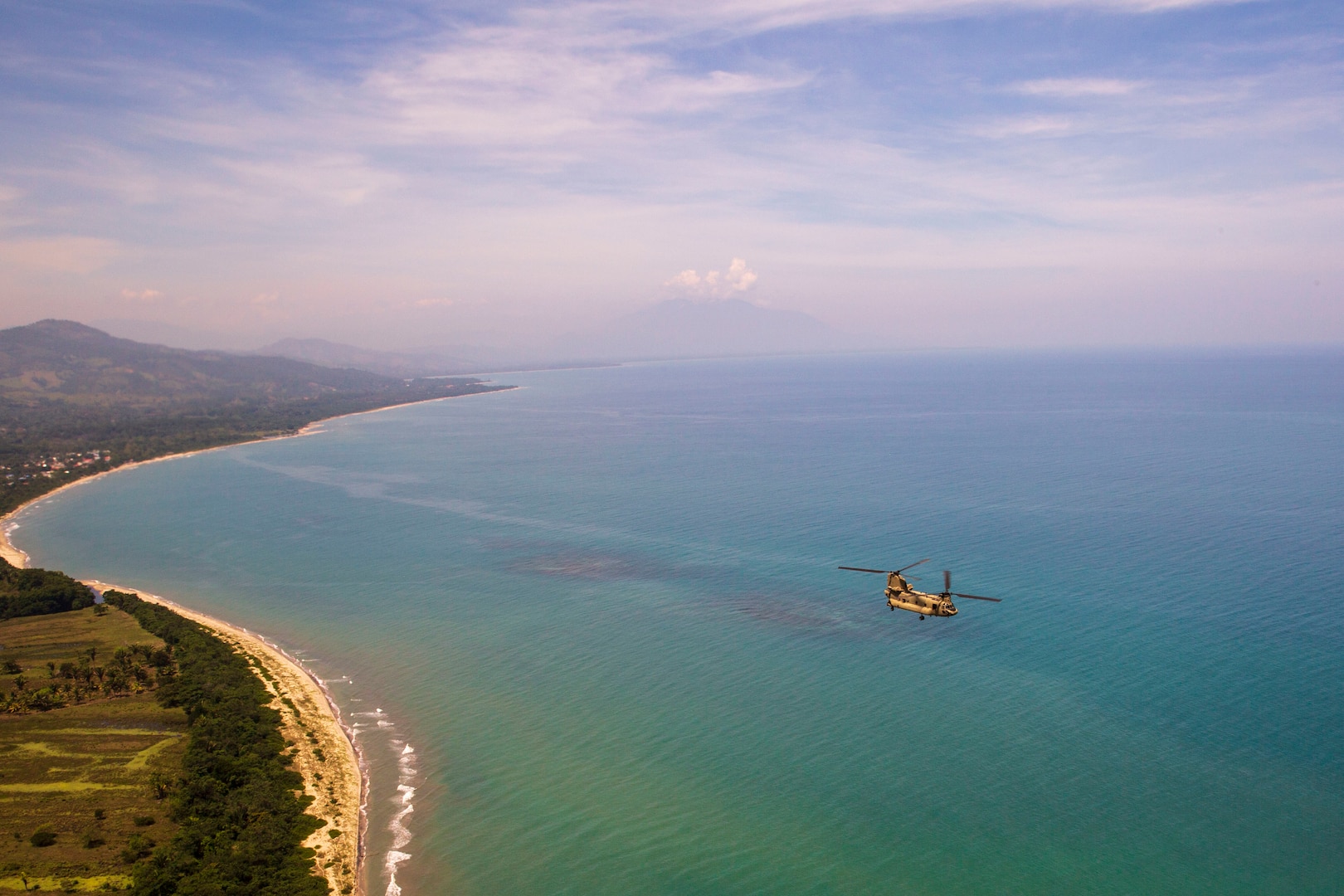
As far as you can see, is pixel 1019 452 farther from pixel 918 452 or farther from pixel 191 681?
pixel 191 681

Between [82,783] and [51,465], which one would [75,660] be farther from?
[51,465]

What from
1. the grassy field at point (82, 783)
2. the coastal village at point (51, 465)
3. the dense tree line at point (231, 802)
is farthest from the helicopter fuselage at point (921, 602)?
the coastal village at point (51, 465)

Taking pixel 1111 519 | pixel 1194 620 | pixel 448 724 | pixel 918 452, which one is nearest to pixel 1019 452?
pixel 918 452

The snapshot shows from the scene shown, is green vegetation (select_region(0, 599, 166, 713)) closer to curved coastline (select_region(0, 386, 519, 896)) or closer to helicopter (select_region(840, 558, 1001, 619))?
curved coastline (select_region(0, 386, 519, 896))

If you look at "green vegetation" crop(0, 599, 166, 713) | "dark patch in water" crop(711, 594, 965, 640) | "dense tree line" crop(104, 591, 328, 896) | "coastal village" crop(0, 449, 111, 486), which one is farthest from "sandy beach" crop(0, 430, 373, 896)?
"coastal village" crop(0, 449, 111, 486)

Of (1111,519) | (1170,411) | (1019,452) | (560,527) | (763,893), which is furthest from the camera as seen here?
(1170,411)
